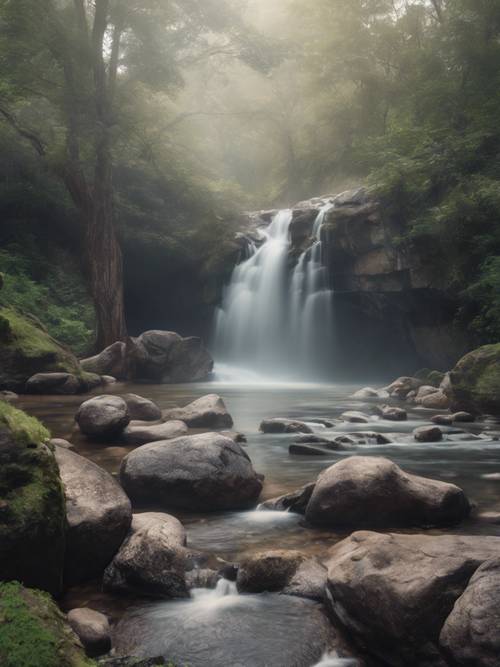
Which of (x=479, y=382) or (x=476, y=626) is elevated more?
(x=479, y=382)

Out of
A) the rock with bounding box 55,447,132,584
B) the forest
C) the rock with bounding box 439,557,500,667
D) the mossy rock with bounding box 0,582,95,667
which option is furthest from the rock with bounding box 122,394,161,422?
the rock with bounding box 439,557,500,667

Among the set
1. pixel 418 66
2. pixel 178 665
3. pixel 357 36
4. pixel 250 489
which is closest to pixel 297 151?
pixel 357 36

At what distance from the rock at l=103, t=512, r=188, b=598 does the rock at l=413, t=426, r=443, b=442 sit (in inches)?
225

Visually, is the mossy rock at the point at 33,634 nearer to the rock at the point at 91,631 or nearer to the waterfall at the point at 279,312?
the rock at the point at 91,631

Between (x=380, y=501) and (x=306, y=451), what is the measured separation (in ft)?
9.95

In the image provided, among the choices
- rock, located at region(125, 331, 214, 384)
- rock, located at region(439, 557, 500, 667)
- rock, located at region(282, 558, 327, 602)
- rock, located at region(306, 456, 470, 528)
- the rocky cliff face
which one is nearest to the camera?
rock, located at region(439, 557, 500, 667)

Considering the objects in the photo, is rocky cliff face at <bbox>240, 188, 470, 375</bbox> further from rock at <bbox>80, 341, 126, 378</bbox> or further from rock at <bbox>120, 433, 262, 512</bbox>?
rock at <bbox>120, 433, 262, 512</bbox>

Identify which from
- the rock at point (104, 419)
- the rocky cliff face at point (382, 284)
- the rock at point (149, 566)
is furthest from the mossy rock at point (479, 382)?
the rock at point (149, 566)

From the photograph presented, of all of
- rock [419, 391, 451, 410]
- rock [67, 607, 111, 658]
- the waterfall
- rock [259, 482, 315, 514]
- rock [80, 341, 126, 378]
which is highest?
the waterfall

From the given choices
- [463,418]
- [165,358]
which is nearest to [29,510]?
[463,418]

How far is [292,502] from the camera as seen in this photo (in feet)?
17.8

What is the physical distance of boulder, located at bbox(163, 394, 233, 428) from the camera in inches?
388

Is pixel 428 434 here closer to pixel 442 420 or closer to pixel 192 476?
pixel 442 420

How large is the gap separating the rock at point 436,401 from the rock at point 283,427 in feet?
15.7
